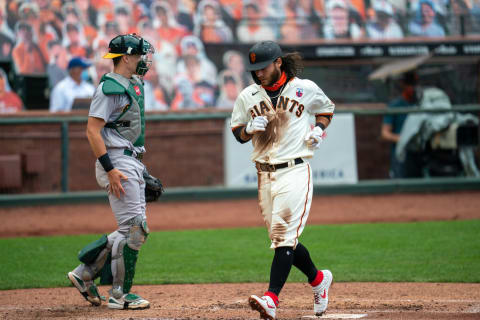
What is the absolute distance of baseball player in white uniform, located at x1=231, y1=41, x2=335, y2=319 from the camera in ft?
16.3

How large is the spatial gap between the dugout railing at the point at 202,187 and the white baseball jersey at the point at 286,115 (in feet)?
22.0

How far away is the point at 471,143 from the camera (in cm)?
1222

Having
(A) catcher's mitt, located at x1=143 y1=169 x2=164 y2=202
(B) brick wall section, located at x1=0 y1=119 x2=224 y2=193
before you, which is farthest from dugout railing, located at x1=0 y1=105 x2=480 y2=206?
(A) catcher's mitt, located at x1=143 y1=169 x2=164 y2=202

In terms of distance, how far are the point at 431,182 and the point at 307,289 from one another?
645 cm

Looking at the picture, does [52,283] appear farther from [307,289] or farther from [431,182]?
[431,182]

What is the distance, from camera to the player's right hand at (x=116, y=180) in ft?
17.1

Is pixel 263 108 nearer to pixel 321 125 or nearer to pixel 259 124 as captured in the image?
pixel 259 124

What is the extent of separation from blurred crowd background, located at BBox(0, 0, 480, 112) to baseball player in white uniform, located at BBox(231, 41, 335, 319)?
30.0 feet

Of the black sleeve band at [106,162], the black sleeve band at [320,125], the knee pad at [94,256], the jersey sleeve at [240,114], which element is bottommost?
the knee pad at [94,256]

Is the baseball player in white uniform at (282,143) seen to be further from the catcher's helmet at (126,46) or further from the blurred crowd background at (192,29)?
the blurred crowd background at (192,29)

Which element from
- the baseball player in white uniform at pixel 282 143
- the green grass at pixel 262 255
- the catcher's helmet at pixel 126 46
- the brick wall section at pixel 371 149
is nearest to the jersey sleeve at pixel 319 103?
the baseball player in white uniform at pixel 282 143

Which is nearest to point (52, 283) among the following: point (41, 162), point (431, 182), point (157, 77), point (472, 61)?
point (41, 162)

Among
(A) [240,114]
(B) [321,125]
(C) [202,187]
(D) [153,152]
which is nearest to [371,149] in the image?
(C) [202,187]

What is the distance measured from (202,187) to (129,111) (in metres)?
6.56
